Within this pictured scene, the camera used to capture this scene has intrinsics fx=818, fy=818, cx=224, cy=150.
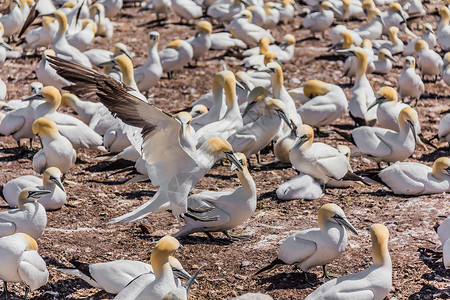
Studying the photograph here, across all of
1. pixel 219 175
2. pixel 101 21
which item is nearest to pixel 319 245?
pixel 219 175

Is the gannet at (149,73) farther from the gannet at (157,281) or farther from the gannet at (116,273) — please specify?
the gannet at (157,281)

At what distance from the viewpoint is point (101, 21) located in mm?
15312

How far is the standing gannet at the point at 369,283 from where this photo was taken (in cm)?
566

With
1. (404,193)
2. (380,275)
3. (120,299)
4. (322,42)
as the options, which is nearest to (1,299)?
(120,299)

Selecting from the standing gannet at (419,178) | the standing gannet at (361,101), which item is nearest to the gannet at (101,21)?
the standing gannet at (361,101)

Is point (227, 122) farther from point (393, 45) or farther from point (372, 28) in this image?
point (372, 28)

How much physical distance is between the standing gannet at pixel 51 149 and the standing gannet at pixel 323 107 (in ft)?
10.5

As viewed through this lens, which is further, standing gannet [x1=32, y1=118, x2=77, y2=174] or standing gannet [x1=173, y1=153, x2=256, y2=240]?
standing gannet [x1=32, y1=118, x2=77, y2=174]

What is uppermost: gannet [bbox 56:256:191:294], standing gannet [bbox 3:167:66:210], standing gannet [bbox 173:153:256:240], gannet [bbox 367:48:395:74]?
gannet [bbox 56:256:191:294]

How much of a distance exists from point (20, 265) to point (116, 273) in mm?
697

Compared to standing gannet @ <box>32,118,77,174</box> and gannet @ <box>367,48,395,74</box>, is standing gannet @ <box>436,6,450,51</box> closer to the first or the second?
gannet @ <box>367,48,395,74</box>

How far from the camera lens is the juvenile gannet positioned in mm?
12416

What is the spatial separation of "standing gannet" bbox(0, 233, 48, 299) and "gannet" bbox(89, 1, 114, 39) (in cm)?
965

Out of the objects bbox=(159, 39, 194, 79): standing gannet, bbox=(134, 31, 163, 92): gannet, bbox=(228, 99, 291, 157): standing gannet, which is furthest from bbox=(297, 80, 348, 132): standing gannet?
bbox=(159, 39, 194, 79): standing gannet
